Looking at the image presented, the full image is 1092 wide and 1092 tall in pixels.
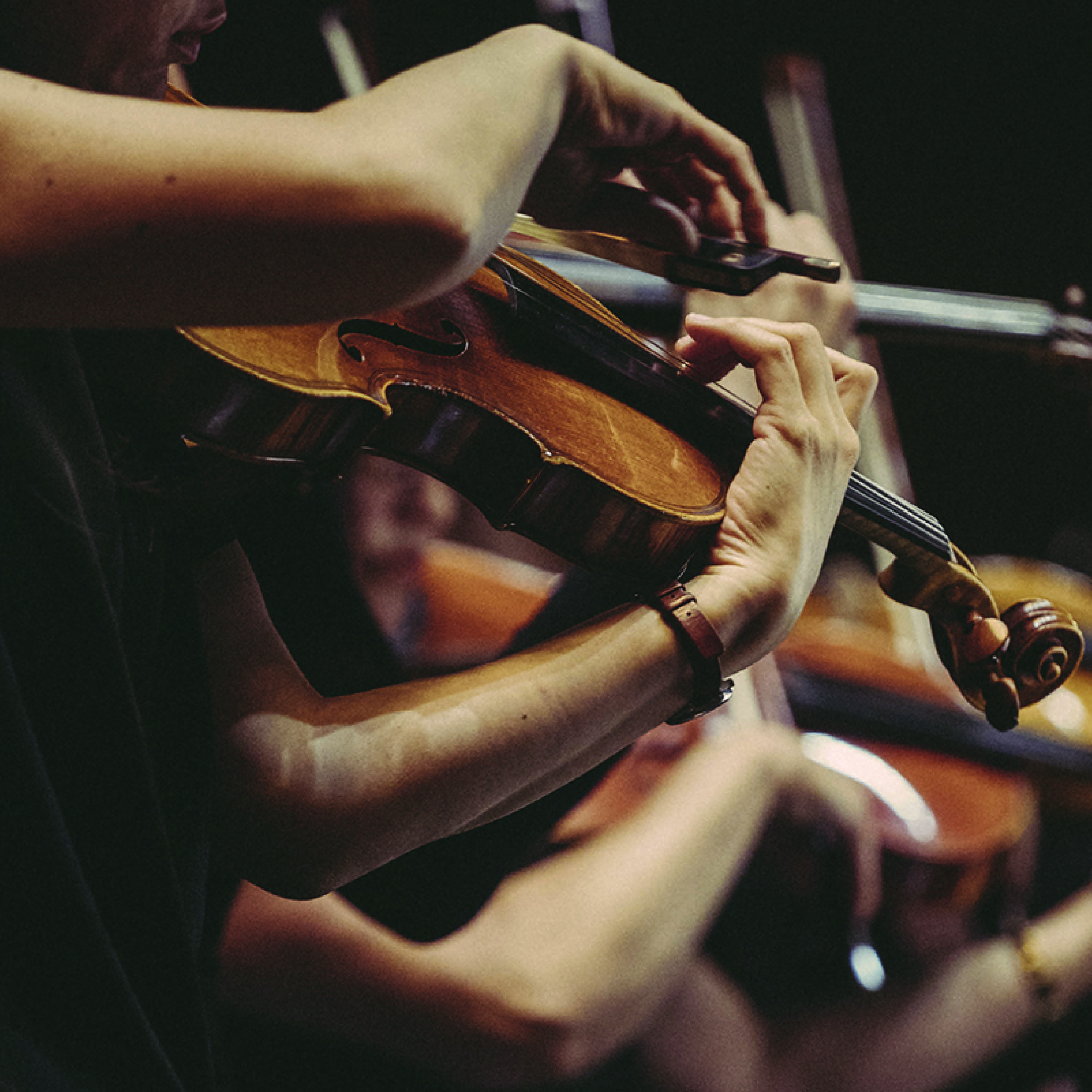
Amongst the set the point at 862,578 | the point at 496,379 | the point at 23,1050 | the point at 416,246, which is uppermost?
the point at 416,246

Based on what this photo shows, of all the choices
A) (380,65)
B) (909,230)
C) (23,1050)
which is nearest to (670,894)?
(23,1050)

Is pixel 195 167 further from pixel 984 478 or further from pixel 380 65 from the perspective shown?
pixel 984 478

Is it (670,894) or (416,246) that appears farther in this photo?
(670,894)

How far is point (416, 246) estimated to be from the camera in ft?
1.16

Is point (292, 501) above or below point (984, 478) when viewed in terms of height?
above

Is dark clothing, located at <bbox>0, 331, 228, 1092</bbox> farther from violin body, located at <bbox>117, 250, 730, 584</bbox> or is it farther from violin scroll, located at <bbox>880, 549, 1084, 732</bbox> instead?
violin scroll, located at <bbox>880, 549, 1084, 732</bbox>

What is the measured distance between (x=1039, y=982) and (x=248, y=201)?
157 centimetres

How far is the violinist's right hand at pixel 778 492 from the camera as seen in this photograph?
1.79 feet

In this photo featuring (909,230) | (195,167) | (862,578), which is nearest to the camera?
(195,167)

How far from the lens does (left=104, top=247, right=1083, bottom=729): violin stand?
0.41 metres

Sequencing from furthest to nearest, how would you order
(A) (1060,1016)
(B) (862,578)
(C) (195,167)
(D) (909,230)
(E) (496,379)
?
(B) (862,578) < (D) (909,230) < (A) (1060,1016) < (E) (496,379) < (C) (195,167)

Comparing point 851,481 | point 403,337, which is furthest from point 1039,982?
point 403,337

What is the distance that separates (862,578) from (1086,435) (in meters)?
0.73

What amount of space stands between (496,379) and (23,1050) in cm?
40
